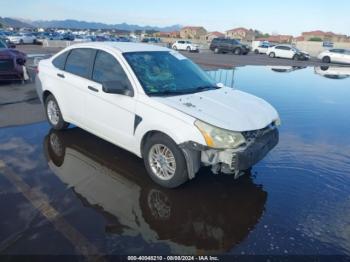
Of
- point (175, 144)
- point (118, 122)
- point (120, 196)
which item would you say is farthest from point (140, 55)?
point (120, 196)

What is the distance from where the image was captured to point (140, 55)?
4.89 m

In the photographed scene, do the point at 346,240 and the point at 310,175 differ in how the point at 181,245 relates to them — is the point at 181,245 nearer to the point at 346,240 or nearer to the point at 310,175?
the point at 346,240

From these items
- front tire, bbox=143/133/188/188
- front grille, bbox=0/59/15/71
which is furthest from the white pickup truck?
front grille, bbox=0/59/15/71

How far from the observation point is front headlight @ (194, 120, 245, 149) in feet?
12.1

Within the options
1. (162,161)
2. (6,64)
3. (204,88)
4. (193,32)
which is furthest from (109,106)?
(193,32)

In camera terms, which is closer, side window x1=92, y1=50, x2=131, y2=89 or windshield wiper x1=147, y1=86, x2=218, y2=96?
windshield wiper x1=147, y1=86, x2=218, y2=96

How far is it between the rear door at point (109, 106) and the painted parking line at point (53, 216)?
4.28ft

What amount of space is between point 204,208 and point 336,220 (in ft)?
5.09

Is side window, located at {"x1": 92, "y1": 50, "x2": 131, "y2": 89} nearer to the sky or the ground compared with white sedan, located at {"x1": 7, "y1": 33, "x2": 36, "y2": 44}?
nearer to the sky

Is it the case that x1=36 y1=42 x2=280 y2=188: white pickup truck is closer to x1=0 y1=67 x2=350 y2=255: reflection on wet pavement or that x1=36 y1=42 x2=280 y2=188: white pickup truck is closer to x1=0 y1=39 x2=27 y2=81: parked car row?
x1=0 y1=67 x2=350 y2=255: reflection on wet pavement

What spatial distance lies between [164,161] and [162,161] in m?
0.04

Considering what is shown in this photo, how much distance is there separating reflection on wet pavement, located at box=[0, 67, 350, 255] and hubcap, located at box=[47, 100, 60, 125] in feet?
0.93

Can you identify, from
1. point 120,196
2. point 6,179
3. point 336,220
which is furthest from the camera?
point 6,179

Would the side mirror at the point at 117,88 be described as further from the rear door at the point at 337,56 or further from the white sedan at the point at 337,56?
the rear door at the point at 337,56
